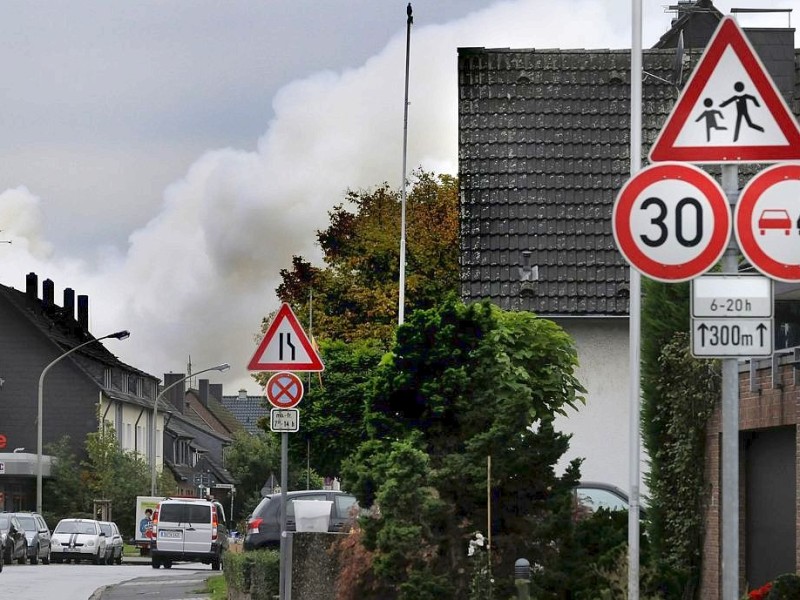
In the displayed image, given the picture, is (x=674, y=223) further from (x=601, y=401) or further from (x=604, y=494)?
(x=601, y=401)

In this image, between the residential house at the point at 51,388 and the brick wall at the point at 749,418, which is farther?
the residential house at the point at 51,388

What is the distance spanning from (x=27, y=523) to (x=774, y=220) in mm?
50004

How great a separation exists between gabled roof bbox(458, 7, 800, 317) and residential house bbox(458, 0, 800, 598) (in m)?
0.02

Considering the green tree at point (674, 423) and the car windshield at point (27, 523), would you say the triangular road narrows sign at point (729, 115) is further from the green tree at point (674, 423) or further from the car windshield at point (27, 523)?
the car windshield at point (27, 523)

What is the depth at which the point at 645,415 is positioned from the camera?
18562 mm

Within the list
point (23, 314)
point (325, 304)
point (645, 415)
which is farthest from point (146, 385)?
point (645, 415)

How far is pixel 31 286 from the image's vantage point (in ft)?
322

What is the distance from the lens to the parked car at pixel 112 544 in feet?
198

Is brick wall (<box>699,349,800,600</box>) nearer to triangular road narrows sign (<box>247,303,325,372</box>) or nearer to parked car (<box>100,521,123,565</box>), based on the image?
triangular road narrows sign (<box>247,303,325,372</box>)

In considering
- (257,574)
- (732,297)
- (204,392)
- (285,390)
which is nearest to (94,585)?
(257,574)

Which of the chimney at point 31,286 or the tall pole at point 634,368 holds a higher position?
the chimney at point 31,286

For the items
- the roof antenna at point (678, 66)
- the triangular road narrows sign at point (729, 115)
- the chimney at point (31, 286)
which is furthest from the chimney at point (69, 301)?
the triangular road narrows sign at point (729, 115)

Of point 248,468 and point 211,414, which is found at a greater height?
point 211,414

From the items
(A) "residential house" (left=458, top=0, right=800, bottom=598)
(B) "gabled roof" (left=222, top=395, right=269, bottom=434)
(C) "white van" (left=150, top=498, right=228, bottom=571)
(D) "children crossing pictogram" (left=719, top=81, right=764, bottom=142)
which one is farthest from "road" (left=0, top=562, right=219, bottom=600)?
(B) "gabled roof" (left=222, top=395, right=269, bottom=434)
